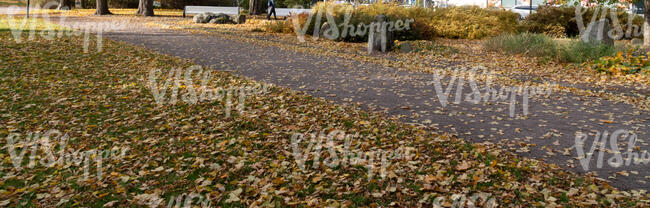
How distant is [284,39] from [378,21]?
3848mm

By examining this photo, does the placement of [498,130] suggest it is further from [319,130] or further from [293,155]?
[293,155]

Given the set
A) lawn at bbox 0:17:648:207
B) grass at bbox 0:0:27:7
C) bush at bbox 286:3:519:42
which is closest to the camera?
lawn at bbox 0:17:648:207

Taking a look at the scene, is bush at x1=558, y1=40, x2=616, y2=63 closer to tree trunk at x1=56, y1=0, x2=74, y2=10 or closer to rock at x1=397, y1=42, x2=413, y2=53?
rock at x1=397, y1=42, x2=413, y2=53

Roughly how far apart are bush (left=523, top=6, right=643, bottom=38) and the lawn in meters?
13.7

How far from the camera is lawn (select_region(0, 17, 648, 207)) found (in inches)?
164

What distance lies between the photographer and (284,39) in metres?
16.3

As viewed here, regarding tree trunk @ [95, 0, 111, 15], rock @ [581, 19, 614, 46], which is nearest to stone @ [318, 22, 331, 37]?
rock @ [581, 19, 614, 46]

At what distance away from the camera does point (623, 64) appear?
969 centimetres

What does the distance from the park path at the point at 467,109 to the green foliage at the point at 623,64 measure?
2.55 m

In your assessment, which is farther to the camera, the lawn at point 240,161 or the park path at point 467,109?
the park path at point 467,109

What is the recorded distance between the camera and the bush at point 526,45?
11859 millimetres

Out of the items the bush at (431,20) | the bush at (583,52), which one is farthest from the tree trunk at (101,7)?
the bush at (583,52)

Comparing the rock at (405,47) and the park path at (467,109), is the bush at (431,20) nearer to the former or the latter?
the rock at (405,47)

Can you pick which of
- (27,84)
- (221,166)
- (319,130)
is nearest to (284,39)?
(27,84)
